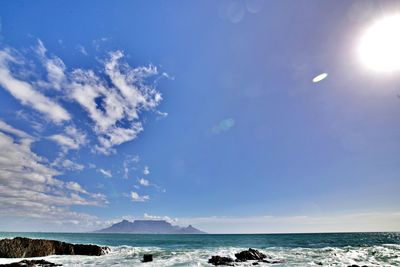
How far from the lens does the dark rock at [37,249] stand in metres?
29.6

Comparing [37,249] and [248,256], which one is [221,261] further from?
[37,249]

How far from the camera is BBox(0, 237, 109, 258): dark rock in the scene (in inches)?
1165

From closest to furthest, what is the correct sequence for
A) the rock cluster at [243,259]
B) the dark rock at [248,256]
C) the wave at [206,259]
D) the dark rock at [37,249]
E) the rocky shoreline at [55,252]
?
the wave at [206,259]
the rock cluster at [243,259]
the rocky shoreline at [55,252]
the dark rock at [37,249]
the dark rock at [248,256]

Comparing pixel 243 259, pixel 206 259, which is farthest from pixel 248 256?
pixel 206 259

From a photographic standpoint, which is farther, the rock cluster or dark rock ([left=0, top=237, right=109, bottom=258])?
dark rock ([left=0, top=237, right=109, bottom=258])

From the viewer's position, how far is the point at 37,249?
3222cm

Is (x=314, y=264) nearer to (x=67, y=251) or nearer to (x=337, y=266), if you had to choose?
(x=337, y=266)

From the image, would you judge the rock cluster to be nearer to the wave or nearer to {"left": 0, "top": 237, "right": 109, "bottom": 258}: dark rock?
the wave

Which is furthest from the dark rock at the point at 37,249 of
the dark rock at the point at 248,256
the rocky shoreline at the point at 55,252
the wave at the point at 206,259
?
the dark rock at the point at 248,256

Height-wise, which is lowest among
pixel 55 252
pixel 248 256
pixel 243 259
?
pixel 243 259

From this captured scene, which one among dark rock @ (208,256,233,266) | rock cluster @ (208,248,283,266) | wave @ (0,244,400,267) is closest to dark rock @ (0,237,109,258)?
wave @ (0,244,400,267)

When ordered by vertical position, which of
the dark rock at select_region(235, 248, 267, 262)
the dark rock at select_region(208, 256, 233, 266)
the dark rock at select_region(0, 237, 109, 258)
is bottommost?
the dark rock at select_region(208, 256, 233, 266)

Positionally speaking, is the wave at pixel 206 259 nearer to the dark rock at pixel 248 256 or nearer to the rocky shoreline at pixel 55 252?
the rocky shoreline at pixel 55 252

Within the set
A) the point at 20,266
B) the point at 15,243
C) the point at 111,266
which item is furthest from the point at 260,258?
the point at 15,243
